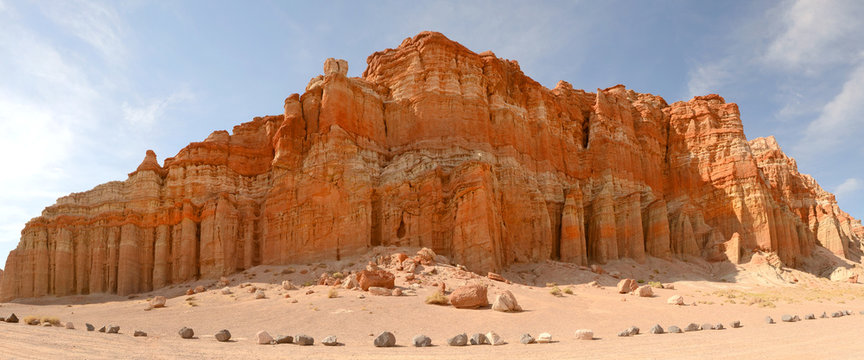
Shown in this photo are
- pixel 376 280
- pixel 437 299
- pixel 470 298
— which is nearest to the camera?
pixel 470 298

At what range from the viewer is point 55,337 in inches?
517

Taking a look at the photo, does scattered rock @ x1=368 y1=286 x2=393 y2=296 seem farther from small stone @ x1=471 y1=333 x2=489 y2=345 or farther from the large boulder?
small stone @ x1=471 y1=333 x2=489 y2=345

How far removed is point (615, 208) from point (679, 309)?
23.8 metres

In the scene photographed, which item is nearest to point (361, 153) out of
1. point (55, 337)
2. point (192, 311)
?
point (192, 311)

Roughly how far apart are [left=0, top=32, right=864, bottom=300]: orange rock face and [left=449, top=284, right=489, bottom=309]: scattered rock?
10.2m

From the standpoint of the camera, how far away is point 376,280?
86.4ft

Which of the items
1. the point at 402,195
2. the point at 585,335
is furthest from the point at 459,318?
the point at 402,195

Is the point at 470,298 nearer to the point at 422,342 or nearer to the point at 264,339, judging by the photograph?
the point at 422,342

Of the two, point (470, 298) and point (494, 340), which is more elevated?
point (470, 298)

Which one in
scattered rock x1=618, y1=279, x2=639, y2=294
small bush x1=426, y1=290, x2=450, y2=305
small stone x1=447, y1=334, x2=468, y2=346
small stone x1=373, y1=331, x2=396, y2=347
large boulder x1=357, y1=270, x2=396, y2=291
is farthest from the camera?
scattered rock x1=618, y1=279, x2=639, y2=294

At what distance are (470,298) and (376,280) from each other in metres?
5.48

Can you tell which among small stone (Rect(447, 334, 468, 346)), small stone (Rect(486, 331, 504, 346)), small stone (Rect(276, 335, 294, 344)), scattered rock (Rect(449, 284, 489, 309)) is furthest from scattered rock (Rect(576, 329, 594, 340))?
small stone (Rect(276, 335, 294, 344))

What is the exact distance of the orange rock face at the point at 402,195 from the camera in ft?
119

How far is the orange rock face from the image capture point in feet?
119
